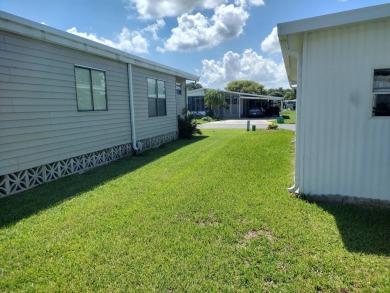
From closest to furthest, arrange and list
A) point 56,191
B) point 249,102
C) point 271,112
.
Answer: point 56,191, point 271,112, point 249,102

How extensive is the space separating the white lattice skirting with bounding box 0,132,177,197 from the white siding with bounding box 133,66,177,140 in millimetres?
1176

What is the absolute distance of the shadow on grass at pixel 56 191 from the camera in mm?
4277

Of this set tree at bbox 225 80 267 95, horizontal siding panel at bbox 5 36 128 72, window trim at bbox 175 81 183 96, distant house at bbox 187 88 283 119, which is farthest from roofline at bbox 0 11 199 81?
tree at bbox 225 80 267 95

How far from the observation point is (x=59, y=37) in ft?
19.4

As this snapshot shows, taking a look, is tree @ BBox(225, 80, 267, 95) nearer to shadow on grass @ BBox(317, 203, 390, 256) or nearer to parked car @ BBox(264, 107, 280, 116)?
parked car @ BBox(264, 107, 280, 116)

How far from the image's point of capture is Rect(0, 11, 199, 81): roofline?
15.8 feet

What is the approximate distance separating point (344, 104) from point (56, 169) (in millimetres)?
6178

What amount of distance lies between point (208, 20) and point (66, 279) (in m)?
19.1

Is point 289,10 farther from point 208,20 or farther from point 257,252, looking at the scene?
point 257,252

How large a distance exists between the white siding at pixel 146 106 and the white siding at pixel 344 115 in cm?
648

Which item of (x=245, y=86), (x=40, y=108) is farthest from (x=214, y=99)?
(x=245, y=86)

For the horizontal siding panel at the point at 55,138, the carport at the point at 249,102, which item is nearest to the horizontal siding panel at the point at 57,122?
the horizontal siding panel at the point at 55,138

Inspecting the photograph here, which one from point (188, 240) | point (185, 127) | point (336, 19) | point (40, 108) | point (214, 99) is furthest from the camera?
point (214, 99)

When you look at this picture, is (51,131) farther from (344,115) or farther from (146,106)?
(344,115)
